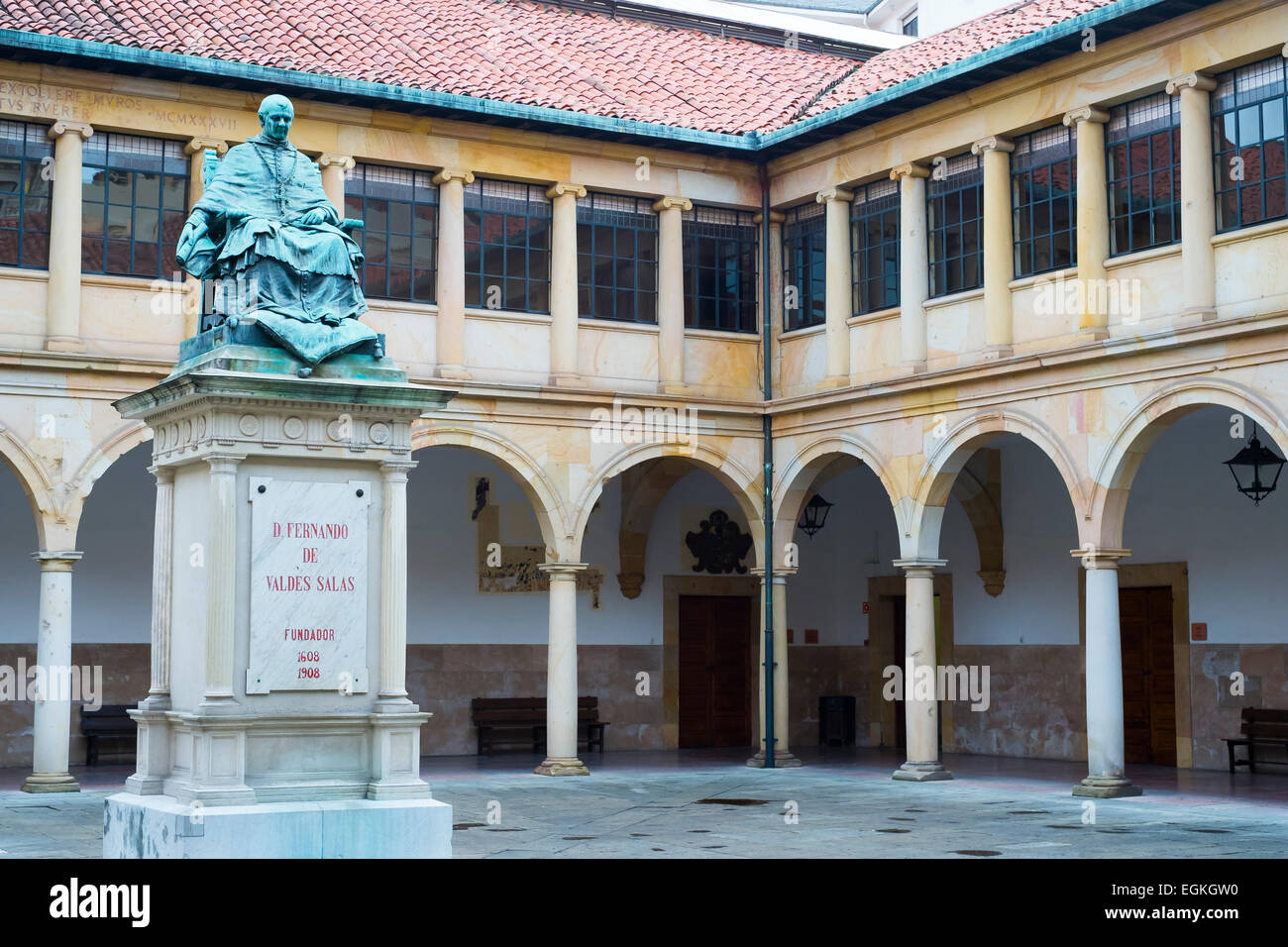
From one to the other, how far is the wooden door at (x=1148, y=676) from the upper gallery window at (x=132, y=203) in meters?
11.0

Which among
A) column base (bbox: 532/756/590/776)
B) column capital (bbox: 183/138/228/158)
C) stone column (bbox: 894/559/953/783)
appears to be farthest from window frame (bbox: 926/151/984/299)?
column capital (bbox: 183/138/228/158)

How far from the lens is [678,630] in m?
24.3

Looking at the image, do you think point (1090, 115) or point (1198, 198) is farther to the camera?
point (1090, 115)

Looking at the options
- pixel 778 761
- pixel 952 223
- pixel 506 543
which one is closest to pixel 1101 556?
pixel 952 223

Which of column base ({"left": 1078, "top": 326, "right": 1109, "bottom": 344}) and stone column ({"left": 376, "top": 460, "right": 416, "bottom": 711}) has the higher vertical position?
column base ({"left": 1078, "top": 326, "right": 1109, "bottom": 344})

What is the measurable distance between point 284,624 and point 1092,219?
1054 centimetres

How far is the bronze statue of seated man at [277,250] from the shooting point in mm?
9898

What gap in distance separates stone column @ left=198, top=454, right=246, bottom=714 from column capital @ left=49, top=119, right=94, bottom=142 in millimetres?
9554

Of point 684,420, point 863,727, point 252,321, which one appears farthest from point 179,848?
point 863,727

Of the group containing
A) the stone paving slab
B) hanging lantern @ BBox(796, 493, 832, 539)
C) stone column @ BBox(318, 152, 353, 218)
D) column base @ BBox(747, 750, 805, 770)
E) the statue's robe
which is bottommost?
the stone paving slab

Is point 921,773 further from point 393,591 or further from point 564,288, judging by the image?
point 393,591

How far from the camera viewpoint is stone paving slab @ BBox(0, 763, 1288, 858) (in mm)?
12859

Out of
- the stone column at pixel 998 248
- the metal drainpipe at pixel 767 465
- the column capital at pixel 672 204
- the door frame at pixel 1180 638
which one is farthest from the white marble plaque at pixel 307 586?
the door frame at pixel 1180 638

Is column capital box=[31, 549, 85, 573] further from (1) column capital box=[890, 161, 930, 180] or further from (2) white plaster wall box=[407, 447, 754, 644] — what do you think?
(1) column capital box=[890, 161, 930, 180]
